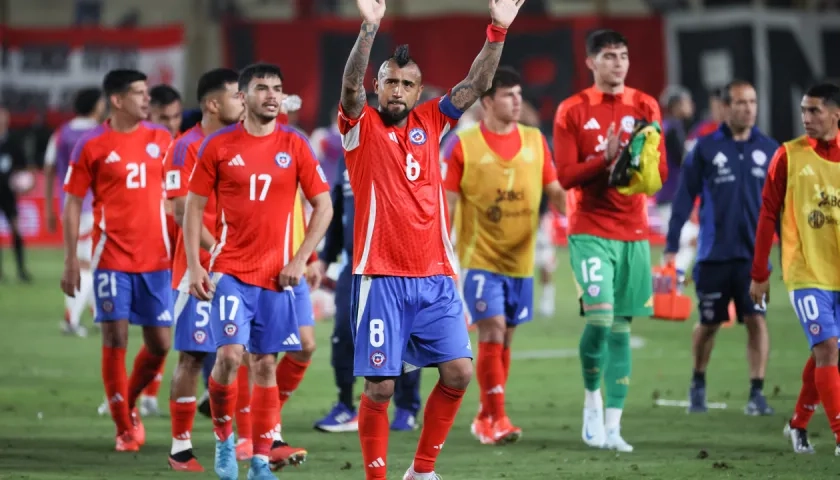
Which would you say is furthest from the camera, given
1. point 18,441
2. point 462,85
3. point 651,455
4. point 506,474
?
point 18,441

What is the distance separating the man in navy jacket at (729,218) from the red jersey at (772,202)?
2.05 meters

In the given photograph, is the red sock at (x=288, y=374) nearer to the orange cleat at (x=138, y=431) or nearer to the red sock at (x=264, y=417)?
the orange cleat at (x=138, y=431)

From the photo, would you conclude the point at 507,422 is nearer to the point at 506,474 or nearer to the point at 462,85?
the point at 506,474

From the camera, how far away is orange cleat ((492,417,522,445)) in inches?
393

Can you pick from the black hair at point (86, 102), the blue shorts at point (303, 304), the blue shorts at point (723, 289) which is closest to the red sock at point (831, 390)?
the blue shorts at point (723, 289)

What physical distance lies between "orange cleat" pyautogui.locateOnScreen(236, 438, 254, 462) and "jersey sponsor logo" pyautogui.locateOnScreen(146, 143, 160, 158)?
7.24 ft

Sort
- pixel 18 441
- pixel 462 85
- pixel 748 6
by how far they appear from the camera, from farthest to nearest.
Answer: pixel 748 6, pixel 18 441, pixel 462 85

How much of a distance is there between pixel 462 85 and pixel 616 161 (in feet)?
Answer: 7.31

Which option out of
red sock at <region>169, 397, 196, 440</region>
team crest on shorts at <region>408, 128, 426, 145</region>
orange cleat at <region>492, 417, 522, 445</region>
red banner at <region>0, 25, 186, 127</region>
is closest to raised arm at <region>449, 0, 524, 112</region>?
team crest on shorts at <region>408, 128, 426, 145</region>

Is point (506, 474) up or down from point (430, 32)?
down

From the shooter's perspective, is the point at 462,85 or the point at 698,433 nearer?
the point at 462,85

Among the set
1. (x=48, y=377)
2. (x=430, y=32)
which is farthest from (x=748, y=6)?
(x=48, y=377)

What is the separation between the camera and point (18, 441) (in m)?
10.1

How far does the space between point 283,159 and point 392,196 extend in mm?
1152
